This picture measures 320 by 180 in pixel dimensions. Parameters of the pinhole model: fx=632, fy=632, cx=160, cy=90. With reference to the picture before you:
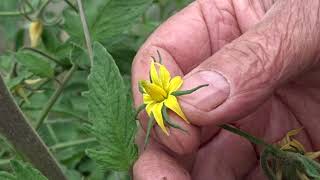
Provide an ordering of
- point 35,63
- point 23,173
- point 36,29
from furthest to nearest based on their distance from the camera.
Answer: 1. point 36,29
2. point 35,63
3. point 23,173

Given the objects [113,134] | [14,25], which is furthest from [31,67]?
[14,25]

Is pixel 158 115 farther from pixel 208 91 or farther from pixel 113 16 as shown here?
pixel 113 16

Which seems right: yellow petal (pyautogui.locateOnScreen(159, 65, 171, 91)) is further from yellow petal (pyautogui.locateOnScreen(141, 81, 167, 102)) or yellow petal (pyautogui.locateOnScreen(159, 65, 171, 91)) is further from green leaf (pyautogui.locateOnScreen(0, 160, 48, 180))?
green leaf (pyautogui.locateOnScreen(0, 160, 48, 180))

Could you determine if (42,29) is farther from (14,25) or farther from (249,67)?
(249,67)

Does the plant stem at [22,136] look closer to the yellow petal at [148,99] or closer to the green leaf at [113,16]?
the yellow petal at [148,99]

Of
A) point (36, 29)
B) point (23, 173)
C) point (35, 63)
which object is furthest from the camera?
point (36, 29)

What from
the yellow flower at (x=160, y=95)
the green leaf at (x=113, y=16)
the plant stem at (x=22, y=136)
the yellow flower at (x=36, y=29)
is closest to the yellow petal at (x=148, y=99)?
the yellow flower at (x=160, y=95)

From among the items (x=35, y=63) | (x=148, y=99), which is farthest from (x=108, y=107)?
(x=35, y=63)
